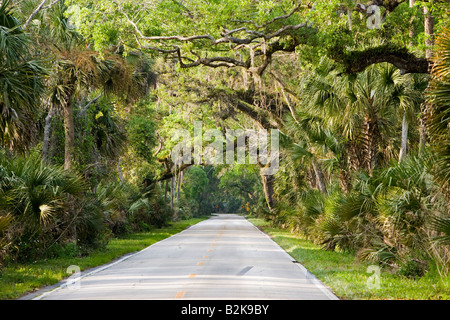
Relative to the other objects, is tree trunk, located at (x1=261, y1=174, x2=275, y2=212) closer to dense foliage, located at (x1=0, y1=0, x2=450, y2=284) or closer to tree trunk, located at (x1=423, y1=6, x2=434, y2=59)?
dense foliage, located at (x1=0, y1=0, x2=450, y2=284)

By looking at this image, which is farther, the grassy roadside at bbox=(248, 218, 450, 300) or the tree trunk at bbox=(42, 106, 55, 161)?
the tree trunk at bbox=(42, 106, 55, 161)

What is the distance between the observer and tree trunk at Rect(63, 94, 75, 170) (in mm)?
20203

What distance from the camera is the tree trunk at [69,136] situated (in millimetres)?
20203

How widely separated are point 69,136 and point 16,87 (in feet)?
28.3

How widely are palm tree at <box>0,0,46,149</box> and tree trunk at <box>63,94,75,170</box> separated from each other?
7465 mm

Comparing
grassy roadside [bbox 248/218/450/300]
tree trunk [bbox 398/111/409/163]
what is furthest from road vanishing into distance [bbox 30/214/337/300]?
tree trunk [bbox 398/111/409/163]

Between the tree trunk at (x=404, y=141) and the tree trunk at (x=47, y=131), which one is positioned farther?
the tree trunk at (x=47, y=131)

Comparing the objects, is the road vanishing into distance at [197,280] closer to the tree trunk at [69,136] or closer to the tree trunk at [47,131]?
the tree trunk at [69,136]

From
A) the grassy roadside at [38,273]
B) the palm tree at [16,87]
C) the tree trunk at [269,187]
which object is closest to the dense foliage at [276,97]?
the palm tree at [16,87]

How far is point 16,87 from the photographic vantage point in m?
11.8

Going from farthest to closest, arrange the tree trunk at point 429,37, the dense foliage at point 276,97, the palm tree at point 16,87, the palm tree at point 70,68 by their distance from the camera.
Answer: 1. the palm tree at point 70,68
2. the tree trunk at point 429,37
3. the dense foliage at point 276,97
4. the palm tree at point 16,87

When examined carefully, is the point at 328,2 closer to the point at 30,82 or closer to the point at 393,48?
the point at 393,48

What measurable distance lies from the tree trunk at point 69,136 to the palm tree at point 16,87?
7465 millimetres

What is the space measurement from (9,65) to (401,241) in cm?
943
